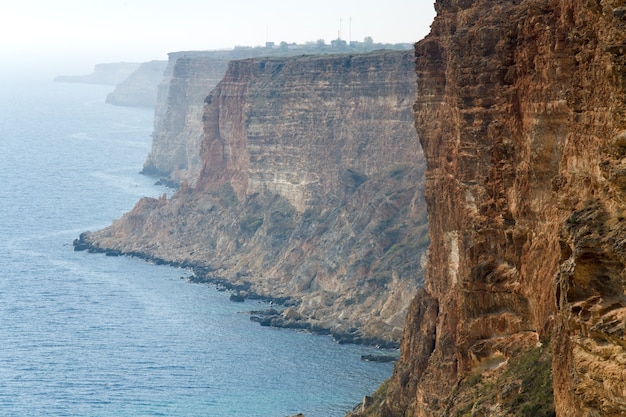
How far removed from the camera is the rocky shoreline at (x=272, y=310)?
92606 millimetres

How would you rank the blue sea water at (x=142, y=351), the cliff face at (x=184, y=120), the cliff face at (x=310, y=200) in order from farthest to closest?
the cliff face at (x=184, y=120)
the cliff face at (x=310, y=200)
the blue sea water at (x=142, y=351)

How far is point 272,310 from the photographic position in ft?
336

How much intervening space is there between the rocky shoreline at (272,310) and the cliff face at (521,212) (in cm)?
4014

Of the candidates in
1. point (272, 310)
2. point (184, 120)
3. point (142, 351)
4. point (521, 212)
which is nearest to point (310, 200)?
point (272, 310)

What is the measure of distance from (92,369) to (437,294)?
1734 inches

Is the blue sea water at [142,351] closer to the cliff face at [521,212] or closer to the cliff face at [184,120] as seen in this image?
the cliff face at [521,212]

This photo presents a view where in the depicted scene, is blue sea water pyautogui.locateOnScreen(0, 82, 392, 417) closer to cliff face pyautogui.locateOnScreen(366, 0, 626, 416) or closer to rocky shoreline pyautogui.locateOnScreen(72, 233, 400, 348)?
rocky shoreline pyautogui.locateOnScreen(72, 233, 400, 348)

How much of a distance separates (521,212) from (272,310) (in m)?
66.8

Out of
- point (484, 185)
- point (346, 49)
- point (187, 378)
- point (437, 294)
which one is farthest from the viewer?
point (346, 49)

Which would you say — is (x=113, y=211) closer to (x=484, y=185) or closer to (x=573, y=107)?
(x=484, y=185)

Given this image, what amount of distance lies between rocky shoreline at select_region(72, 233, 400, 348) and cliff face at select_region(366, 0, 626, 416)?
4014cm

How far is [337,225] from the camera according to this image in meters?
113

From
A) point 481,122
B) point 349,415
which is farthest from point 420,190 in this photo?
point 481,122

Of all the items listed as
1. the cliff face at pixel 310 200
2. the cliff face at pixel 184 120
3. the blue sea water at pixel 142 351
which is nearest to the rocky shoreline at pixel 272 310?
the cliff face at pixel 310 200
